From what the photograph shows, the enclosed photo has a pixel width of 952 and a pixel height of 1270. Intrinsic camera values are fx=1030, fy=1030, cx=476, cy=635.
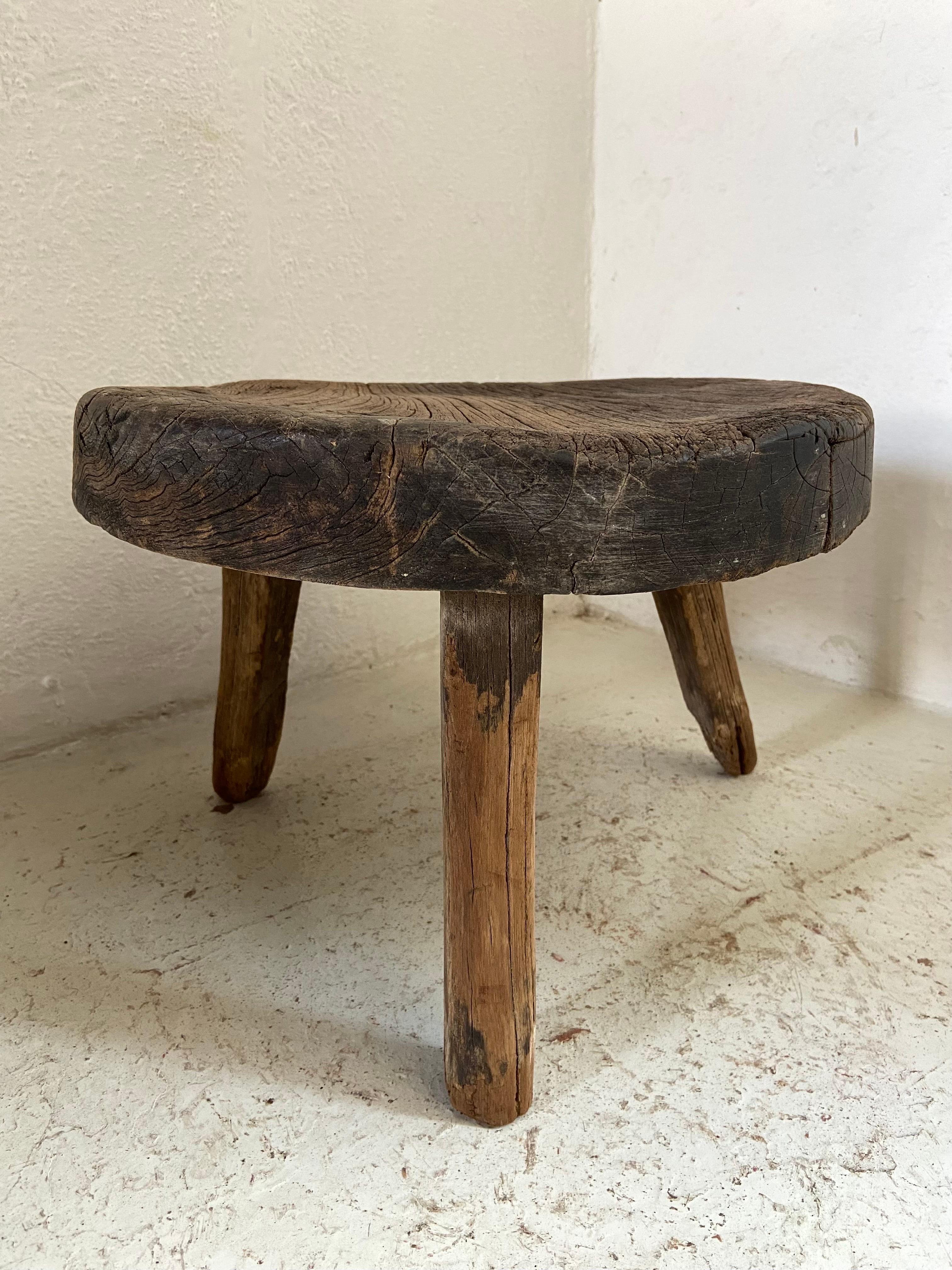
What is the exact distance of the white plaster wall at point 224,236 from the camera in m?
1.29

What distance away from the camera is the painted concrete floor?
2.19 feet

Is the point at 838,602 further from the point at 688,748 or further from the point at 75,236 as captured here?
the point at 75,236

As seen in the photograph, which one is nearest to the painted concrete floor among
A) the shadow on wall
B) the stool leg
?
the stool leg

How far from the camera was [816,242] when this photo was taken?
1.56 meters

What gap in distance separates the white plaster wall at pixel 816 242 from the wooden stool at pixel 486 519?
75 cm

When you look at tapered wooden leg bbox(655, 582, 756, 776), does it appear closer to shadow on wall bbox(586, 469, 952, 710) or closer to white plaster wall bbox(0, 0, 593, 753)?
shadow on wall bbox(586, 469, 952, 710)

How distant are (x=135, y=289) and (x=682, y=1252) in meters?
1.26

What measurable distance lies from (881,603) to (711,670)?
1.58ft

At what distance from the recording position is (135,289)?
53.9 inches

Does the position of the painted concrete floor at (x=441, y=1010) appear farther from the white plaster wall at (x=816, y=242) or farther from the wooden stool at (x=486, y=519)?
the white plaster wall at (x=816, y=242)

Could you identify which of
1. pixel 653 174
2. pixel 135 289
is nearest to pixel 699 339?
pixel 653 174

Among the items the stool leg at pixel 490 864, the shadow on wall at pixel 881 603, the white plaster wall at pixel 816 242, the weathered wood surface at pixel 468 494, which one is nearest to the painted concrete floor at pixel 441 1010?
the stool leg at pixel 490 864

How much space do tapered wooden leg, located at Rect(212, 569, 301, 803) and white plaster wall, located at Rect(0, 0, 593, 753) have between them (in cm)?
32

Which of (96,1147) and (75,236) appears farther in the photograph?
(75,236)
